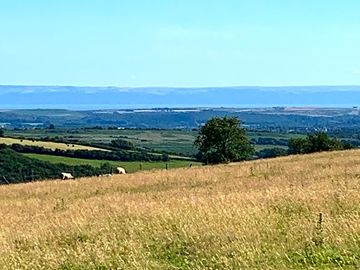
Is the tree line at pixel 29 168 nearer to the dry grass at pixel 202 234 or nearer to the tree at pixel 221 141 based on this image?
the tree at pixel 221 141

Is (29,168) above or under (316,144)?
under

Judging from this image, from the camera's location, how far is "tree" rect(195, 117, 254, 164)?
2456 inches

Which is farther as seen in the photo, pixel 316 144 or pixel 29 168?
pixel 29 168

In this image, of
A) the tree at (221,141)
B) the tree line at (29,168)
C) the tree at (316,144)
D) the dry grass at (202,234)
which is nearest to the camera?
the dry grass at (202,234)

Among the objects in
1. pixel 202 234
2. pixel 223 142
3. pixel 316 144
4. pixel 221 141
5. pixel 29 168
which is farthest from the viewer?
pixel 29 168

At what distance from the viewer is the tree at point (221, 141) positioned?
6238 cm

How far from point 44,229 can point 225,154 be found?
4866cm

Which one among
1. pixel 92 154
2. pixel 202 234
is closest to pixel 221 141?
pixel 92 154

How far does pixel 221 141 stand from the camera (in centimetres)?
6288

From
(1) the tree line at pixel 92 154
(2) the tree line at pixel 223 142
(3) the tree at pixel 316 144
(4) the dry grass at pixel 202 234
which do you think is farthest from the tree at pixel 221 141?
(4) the dry grass at pixel 202 234

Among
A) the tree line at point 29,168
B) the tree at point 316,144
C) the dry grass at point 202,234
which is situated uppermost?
the dry grass at point 202,234

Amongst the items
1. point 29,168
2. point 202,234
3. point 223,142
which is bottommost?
point 29,168

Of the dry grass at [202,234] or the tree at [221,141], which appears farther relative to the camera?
the tree at [221,141]

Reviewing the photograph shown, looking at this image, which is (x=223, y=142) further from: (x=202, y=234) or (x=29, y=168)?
(x=202, y=234)
